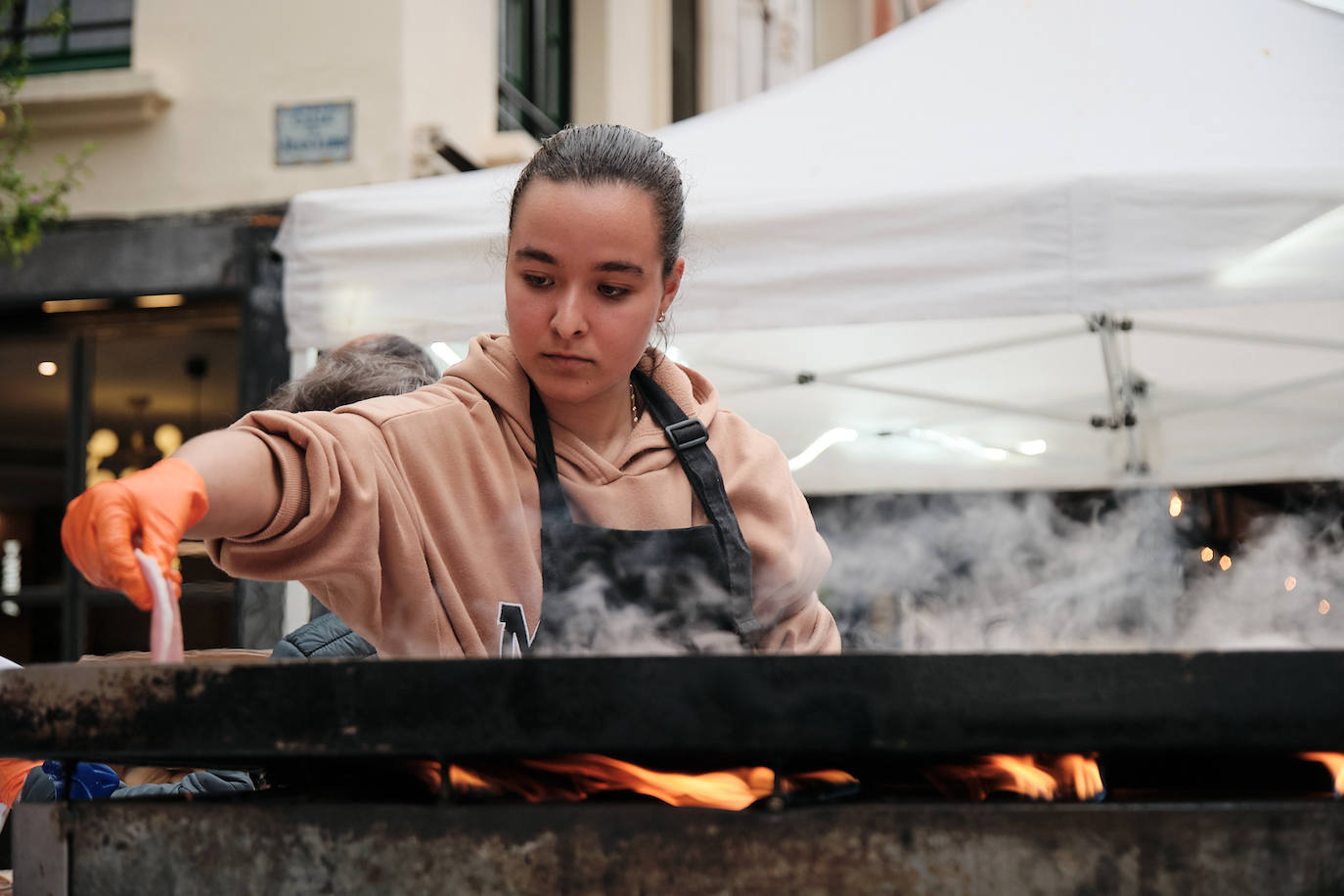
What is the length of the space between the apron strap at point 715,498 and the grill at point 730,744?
456 mm

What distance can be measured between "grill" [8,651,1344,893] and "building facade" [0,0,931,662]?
3222 millimetres

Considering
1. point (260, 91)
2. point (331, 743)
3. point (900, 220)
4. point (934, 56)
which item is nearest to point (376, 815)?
point (331, 743)

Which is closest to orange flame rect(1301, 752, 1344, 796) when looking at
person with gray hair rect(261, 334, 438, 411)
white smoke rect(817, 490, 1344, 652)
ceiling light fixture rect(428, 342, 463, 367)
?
white smoke rect(817, 490, 1344, 652)

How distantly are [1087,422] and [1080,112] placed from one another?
1.33 metres

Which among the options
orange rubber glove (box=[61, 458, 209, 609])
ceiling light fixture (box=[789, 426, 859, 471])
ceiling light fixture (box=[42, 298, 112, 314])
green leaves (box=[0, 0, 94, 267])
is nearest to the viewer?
orange rubber glove (box=[61, 458, 209, 609])

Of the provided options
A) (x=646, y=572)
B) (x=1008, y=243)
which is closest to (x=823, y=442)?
(x=1008, y=243)

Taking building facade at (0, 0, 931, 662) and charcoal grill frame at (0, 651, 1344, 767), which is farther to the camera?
building facade at (0, 0, 931, 662)

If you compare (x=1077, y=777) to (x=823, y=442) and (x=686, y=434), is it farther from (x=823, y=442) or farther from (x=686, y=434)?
(x=823, y=442)

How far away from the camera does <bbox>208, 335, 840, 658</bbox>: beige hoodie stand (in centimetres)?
123

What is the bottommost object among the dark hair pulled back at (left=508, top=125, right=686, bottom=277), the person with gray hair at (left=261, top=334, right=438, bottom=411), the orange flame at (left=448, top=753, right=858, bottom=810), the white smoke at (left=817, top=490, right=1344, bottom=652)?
the white smoke at (left=817, top=490, right=1344, bottom=652)

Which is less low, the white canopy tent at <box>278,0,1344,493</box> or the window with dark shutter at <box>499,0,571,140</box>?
the window with dark shutter at <box>499,0,571,140</box>

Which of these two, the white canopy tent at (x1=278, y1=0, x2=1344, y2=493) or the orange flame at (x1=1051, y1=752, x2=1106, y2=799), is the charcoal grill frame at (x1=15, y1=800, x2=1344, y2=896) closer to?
the orange flame at (x1=1051, y1=752, x2=1106, y2=799)

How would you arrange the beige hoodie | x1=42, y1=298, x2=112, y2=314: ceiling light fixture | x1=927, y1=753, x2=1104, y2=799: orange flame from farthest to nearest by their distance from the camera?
x1=42, y1=298, x2=112, y2=314: ceiling light fixture → the beige hoodie → x1=927, y1=753, x2=1104, y2=799: orange flame

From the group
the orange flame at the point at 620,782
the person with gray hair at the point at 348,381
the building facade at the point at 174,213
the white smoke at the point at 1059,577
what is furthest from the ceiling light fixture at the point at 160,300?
the orange flame at the point at 620,782
